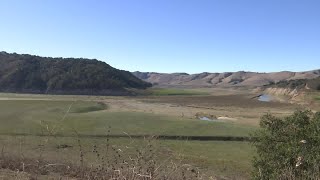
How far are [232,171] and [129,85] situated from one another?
14735 cm

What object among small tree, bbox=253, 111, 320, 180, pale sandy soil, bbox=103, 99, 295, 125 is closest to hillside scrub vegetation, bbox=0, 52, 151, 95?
pale sandy soil, bbox=103, 99, 295, 125

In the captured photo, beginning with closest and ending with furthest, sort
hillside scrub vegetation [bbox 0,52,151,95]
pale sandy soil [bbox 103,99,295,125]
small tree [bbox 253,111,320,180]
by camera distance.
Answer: small tree [bbox 253,111,320,180] → pale sandy soil [bbox 103,99,295,125] → hillside scrub vegetation [bbox 0,52,151,95]

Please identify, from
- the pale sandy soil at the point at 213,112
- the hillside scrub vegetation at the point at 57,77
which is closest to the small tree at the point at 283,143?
the pale sandy soil at the point at 213,112

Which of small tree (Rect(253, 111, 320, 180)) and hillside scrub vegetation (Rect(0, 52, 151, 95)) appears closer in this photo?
small tree (Rect(253, 111, 320, 180))

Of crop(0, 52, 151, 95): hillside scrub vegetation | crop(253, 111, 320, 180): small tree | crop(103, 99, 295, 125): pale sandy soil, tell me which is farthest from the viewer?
crop(0, 52, 151, 95): hillside scrub vegetation

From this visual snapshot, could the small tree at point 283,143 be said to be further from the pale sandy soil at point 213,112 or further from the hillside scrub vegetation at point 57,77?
the hillside scrub vegetation at point 57,77

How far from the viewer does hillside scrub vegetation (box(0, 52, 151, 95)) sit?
142m

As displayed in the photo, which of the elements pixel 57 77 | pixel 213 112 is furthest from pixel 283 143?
pixel 57 77

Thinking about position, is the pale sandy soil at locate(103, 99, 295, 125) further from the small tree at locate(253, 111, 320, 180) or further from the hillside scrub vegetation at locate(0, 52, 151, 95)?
the hillside scrub vegetation at locate(0, 52, 151, 95)

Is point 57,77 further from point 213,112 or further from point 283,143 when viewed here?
point 283,143

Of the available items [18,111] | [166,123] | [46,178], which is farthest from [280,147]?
[18,111]

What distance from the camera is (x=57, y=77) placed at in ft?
491

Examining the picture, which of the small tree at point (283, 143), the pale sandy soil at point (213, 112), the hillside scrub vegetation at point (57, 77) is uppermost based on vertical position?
the hillside scrub vegetation at point (57, 77)

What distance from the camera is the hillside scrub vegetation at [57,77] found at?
468 feet
